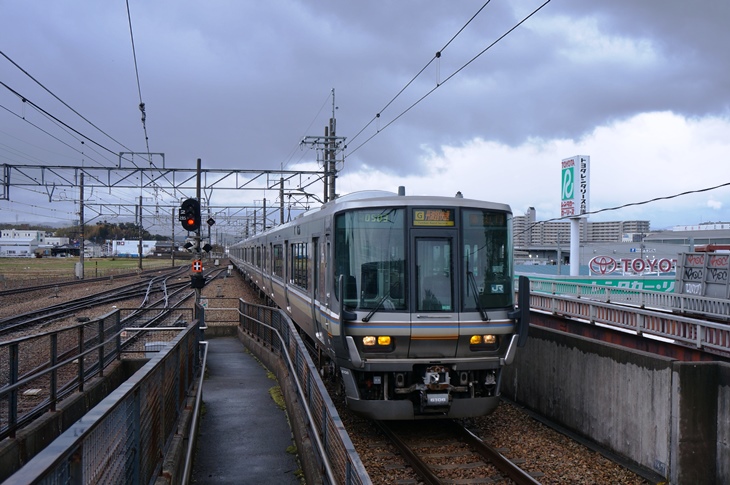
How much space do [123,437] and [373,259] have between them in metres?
5.13

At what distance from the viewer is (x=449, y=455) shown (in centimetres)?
848

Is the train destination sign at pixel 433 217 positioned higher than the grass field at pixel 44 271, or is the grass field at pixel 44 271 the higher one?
the train destination sign at pixel 433 217

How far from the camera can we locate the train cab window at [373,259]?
8.84 meters

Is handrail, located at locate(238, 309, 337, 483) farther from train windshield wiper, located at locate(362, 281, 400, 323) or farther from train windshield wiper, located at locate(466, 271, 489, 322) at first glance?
train windshield wiper, located at locate(466, 271, 489, 322)

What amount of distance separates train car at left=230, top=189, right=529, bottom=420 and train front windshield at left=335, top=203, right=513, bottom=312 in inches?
0.5

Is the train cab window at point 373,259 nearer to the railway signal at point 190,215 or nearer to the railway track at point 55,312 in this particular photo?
the railway signal at point 190,215

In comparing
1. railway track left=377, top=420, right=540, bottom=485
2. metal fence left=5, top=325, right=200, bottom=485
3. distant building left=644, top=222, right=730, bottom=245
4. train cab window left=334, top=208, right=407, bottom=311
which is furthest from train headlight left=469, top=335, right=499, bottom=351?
distant building left=644, top=222, right=730, bottom=245

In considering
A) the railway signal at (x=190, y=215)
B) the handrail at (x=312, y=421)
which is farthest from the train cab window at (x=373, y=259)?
the railway signal at (x=190, y=215)

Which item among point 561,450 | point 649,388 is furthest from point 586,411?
point 649,388

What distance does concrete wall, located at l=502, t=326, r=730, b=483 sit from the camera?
24.4ft

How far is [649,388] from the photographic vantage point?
811 centimetres

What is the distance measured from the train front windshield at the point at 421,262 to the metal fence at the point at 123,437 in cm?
260

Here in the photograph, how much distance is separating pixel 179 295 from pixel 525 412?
27204 millimetres

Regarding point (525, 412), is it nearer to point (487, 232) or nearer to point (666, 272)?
point (487, 232)
